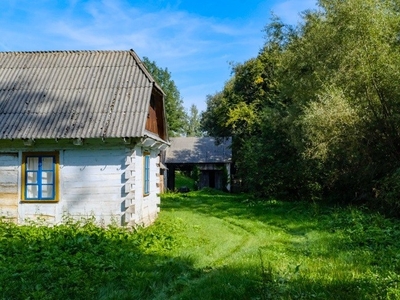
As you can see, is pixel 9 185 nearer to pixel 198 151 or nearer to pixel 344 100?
pixel 344 100

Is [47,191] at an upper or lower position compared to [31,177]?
lower

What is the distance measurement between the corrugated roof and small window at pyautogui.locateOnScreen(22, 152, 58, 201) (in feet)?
2.54

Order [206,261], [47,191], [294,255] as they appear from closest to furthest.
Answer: [206,261]
[294,255]
[47,191]

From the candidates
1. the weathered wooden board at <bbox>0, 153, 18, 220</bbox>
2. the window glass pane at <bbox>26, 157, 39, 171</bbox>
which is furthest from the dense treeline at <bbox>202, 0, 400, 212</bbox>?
the weathered wooden board at <bbox>0, 153, 18, 220</bbox>

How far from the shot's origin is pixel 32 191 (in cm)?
1072

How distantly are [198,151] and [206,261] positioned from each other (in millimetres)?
28000

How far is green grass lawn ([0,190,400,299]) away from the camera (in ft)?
18.3

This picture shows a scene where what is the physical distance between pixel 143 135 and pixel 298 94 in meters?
9.16

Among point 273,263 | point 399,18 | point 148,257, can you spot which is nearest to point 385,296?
point 273,263

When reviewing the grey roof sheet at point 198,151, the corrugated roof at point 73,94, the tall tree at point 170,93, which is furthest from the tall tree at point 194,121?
the corrugated roof at point 73,94

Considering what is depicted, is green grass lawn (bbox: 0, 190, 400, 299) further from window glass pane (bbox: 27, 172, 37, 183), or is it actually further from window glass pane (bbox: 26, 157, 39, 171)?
window glass pane (bbox: 26, 157, 39, 171)

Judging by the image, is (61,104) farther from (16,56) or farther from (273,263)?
(273,263)

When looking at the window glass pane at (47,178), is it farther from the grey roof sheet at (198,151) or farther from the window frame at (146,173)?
the grey roof sheet at (198,151)

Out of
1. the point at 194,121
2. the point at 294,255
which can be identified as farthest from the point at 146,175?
the point at 194,121
